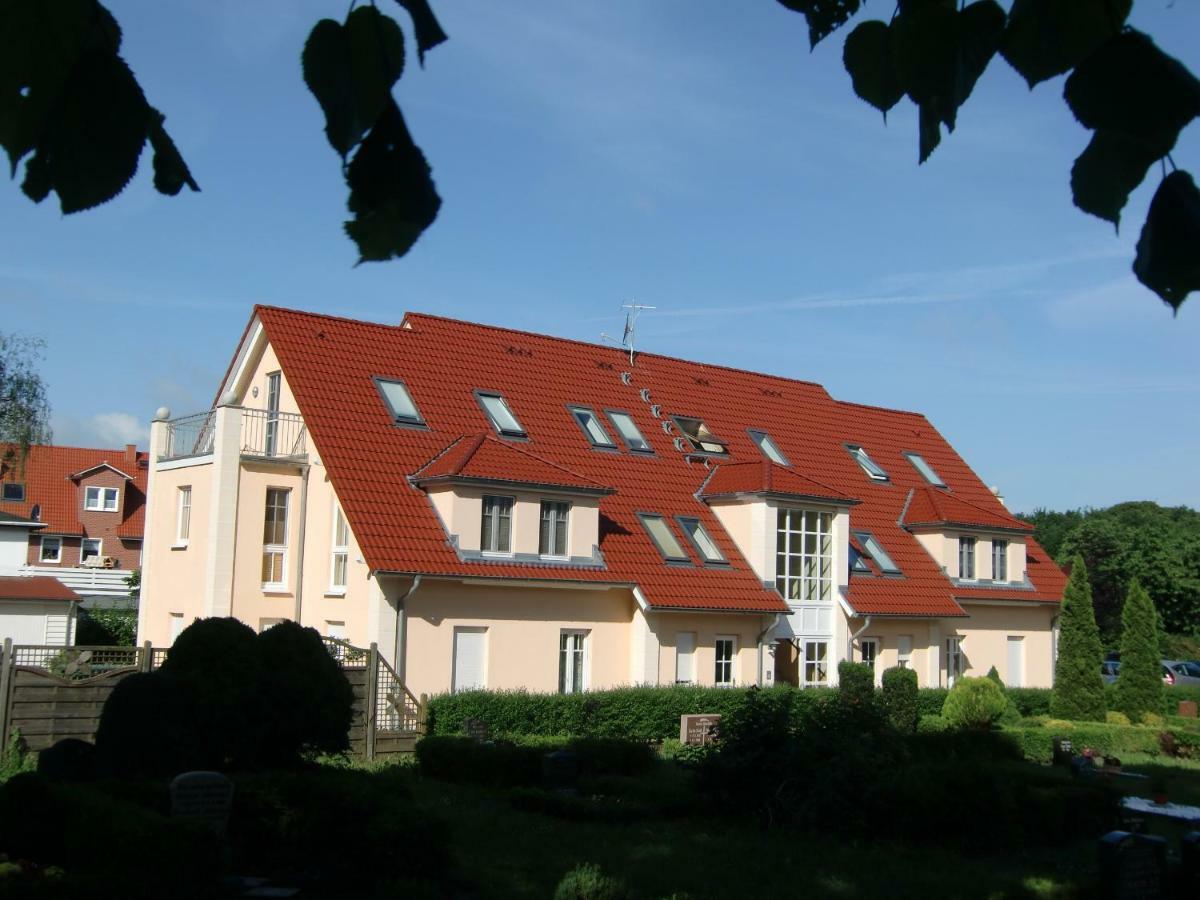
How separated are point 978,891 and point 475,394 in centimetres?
1957

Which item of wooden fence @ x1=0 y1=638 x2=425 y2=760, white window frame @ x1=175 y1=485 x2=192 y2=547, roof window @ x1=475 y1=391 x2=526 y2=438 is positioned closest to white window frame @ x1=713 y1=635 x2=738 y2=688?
roof window @ x1=475 y1=391 x2=526 y2=438

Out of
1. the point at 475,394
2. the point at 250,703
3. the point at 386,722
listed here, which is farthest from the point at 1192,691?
the point at 250,703

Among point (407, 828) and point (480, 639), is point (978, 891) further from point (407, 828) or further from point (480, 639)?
point (480, 639)

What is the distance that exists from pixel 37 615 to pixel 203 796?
25253 mm

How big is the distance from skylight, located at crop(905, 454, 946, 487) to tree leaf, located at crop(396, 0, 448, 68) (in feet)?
124

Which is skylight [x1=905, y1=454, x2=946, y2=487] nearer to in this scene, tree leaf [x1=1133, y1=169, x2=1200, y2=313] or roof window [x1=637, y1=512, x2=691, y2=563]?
roof window [x1=637, y1=512, x2=691, y2=563]

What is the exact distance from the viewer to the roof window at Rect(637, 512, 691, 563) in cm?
2853

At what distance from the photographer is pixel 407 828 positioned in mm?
11172

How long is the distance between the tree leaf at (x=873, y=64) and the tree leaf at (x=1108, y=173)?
1.59ft

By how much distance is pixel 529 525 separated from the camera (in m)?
25.9

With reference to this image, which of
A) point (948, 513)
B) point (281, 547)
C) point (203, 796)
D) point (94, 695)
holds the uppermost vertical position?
point (948, 513)

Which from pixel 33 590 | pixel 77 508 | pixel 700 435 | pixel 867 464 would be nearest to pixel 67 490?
pixel 77 508

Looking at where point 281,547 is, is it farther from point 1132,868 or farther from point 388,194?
point 388,194

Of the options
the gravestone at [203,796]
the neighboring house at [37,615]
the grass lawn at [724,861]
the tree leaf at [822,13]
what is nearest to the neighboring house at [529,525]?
the neighboring house at [37,615]
